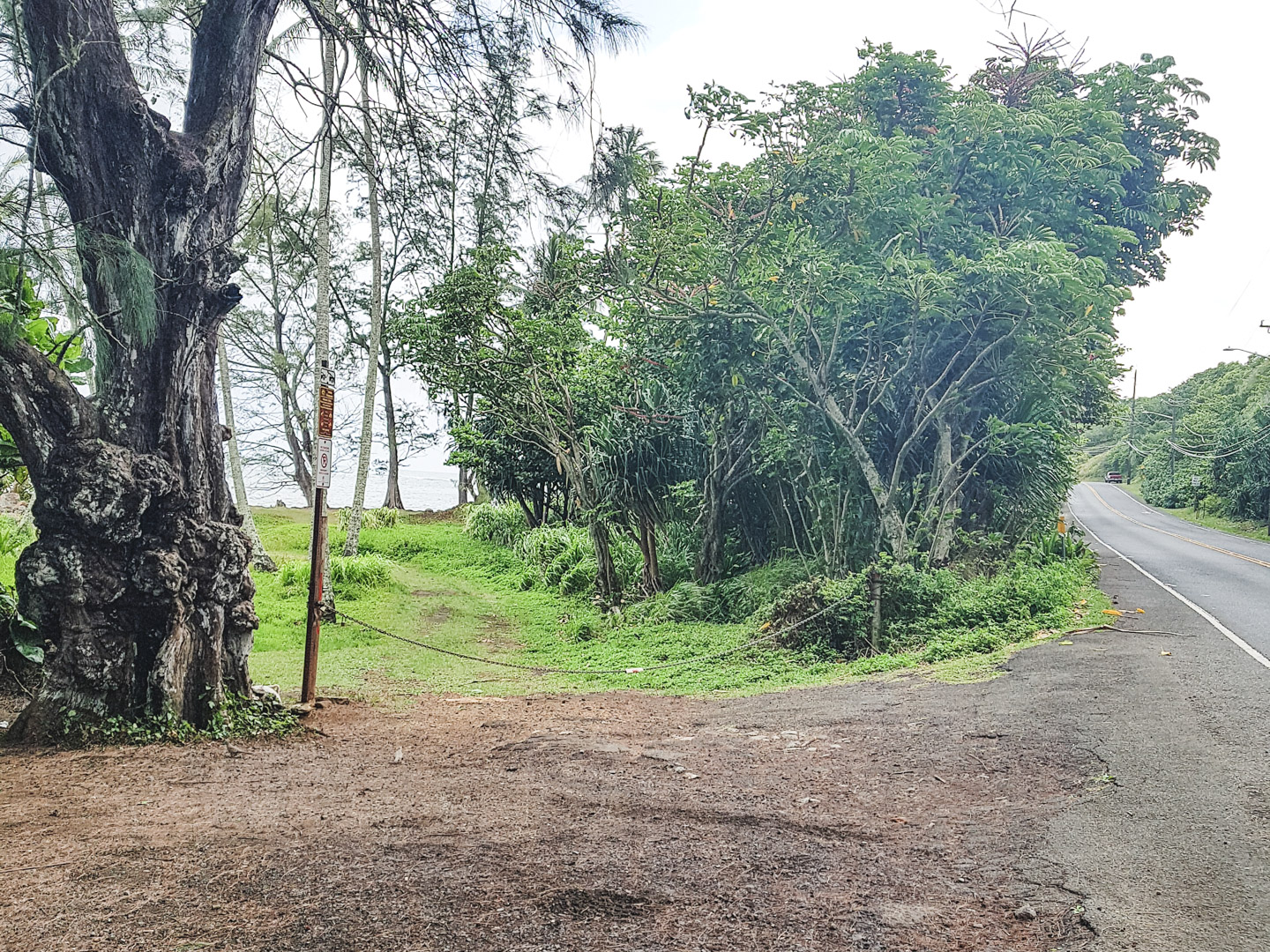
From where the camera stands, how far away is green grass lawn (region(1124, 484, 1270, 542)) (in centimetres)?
2967

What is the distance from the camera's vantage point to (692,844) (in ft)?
11.6

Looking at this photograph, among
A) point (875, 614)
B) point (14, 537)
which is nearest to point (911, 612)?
point (875, 614)

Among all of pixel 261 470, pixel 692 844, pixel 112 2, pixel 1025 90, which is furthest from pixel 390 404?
pixel 692 844

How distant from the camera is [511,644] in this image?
1122 centimetres

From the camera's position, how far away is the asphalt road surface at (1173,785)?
2.92 metres

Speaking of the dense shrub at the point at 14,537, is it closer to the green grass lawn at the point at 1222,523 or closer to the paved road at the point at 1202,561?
the paved road at the point at 1202,561

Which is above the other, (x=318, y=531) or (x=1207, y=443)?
(x=1207, y=443)

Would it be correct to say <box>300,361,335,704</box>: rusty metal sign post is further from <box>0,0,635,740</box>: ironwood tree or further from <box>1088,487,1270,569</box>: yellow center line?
<box>1088,487,1270,569</box>: yellow center line

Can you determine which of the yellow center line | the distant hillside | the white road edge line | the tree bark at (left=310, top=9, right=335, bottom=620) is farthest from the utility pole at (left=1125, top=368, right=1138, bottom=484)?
the tree bark at (left=310, top=9, right=335, bottom=620)

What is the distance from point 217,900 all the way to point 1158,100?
14438 millimetres

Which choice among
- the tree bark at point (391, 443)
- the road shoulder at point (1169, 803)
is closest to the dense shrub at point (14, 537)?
the road shoulder at point (1169, 803)

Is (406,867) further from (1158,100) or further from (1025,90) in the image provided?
(1158,100)

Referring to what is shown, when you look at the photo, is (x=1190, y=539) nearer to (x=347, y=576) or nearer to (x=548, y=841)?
(x=347, y=576)

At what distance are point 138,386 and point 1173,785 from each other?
19.6 feet
